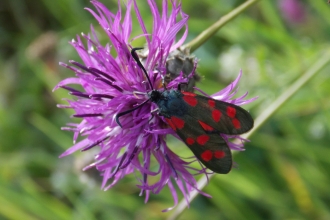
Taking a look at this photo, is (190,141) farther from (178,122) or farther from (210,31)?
(210,31)

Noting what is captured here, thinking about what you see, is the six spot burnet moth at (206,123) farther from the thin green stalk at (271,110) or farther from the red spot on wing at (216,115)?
the thin green stalk at (271,110)

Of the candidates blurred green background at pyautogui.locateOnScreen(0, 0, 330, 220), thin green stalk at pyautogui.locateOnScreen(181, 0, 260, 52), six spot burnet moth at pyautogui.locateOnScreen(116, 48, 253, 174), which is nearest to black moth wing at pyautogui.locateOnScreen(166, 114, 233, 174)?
six spot burnet moth at pyautogui.locateOnScreen(116, 48, 253, 174)

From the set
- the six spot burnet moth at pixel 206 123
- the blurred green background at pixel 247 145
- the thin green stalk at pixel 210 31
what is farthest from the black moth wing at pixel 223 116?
the blurred green background at pixel 247 145

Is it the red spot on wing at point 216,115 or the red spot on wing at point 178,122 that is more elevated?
the red spot on wing at point 178,122

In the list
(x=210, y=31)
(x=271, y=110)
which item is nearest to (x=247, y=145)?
(x=271, y=110)

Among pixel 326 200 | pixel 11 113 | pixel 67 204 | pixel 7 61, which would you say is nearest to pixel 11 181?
pixel 67 204

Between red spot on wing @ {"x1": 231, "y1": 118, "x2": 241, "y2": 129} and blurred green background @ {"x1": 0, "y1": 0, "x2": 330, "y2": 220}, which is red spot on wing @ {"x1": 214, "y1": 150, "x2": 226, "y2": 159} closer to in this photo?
red spot on wing @ {"x1": 231, "y1": 118, "x2": 241, "y2": 129}
